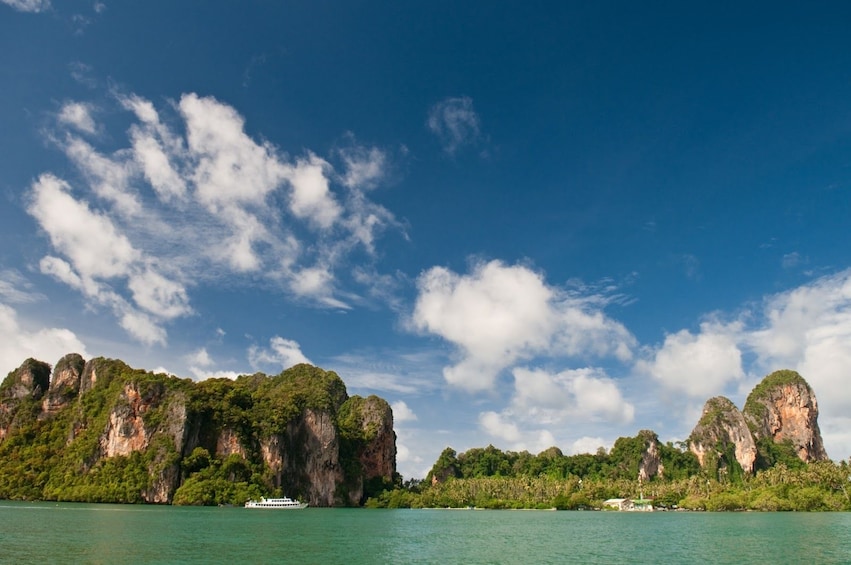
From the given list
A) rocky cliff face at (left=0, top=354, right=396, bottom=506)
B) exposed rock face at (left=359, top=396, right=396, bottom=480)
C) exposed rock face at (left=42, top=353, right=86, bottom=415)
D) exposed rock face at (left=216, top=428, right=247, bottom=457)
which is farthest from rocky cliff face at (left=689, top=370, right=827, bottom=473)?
exposed rock face at (left=42, top=353, right=86, bottom=415)

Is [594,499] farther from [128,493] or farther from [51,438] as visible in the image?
[51,438]

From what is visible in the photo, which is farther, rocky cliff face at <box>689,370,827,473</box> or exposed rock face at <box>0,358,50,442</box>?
rocky cliff face at <box>689,370,827,473</box>

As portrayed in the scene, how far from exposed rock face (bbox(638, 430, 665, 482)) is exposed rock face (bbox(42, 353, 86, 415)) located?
403ft

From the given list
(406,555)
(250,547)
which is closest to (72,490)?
(250,547)

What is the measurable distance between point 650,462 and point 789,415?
1642 inches

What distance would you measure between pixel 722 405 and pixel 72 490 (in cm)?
13952

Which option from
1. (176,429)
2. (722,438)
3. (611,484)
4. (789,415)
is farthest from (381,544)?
(789,415)

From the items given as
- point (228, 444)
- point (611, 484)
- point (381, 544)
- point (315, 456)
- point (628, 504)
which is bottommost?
point (628, 504)

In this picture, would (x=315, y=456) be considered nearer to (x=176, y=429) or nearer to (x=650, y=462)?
(x=176, y=429)

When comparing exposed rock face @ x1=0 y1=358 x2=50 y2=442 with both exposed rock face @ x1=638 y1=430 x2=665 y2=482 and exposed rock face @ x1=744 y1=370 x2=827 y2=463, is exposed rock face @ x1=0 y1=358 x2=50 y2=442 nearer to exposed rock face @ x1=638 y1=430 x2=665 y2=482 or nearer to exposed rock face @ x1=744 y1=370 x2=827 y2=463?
exposed rock face @ x1=638 y1=430 x2=665 y2=482

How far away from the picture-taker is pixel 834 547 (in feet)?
122

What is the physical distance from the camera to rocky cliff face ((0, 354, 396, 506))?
93.1m

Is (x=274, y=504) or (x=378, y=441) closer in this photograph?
(x=274, y=504)

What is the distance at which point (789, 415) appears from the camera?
15850cm
